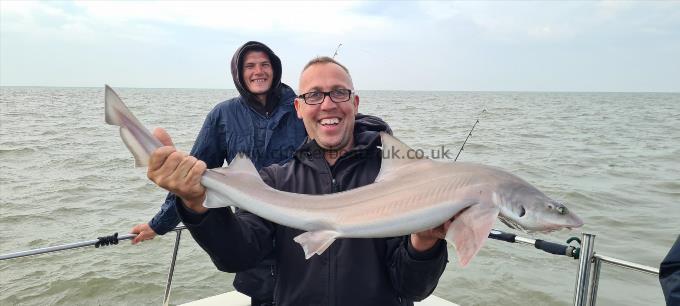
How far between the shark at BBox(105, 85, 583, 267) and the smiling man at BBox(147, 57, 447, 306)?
0.40ft

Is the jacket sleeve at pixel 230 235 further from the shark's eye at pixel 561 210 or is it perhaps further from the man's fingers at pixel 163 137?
the shark's eye at pixel 561 210

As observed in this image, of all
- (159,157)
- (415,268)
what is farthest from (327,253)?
(159,157)

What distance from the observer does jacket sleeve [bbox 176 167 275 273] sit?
2238mm

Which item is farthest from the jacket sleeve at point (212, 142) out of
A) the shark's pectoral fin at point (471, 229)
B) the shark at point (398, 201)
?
the shark's pectoral fin at point (471, 229)

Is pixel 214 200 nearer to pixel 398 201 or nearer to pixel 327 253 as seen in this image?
pixel 327 253

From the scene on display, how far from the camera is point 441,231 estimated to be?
2209 mm

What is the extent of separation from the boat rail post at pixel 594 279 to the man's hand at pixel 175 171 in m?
2.48

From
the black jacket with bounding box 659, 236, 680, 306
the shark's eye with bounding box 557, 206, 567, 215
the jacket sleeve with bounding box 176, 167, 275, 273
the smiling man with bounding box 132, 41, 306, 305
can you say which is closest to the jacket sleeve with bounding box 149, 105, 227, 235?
the smiling man with bounding box 132, 41, 306, 305

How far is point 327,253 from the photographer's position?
2.49m

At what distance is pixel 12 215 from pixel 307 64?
9.26 metres

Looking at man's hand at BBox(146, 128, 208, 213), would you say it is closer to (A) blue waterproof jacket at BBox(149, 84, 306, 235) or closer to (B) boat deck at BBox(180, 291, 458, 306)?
(A) blue waterproof jacket at BBox(149, 84, 306, 235)

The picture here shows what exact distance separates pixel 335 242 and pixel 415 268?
0.46 meters

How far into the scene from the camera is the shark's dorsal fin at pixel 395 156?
2299 mm

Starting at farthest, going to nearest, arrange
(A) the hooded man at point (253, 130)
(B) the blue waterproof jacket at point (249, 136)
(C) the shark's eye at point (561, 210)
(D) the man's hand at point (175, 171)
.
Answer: (B) the blue waterproof jacket at point (249, 136), (A) the hooded man at point (253, 130), (D) the man's hand at point (175, 171), (C) the shark's eye at point (561, 210)
